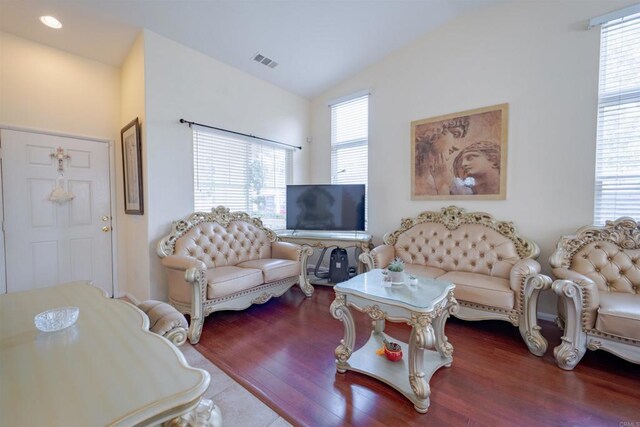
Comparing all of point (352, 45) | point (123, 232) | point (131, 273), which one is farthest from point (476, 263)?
point (123, 232)

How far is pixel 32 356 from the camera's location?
917 millimetres

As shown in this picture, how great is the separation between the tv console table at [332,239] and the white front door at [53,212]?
2.31 metres

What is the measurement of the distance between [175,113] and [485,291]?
3708mm

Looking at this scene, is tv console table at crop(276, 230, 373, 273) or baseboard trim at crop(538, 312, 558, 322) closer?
baseboard trim at crop(538, 312, 558, 322)

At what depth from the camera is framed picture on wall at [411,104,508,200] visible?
Result: 3090 millimetres

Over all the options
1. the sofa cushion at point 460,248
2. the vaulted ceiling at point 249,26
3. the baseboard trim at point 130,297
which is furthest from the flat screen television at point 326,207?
the baseboard trim at point 130,297

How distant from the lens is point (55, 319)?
1.11m

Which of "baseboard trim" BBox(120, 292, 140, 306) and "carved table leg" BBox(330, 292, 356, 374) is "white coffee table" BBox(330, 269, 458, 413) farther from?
"baseboard trim" BBox(120, 292, 140, 306)

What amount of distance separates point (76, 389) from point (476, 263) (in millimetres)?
3225

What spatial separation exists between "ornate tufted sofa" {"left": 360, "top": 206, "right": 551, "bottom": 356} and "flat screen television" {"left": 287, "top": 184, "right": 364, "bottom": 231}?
0.58m

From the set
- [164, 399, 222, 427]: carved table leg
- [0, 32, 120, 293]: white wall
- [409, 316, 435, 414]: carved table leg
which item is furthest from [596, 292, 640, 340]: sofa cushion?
[0, 32, 120, 293]: white wall

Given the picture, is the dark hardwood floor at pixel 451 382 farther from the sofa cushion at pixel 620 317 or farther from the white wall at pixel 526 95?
the white wall at pixel 526 95

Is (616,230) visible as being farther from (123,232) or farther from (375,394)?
(123,232)

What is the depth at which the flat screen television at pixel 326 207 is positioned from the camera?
3815 mm
